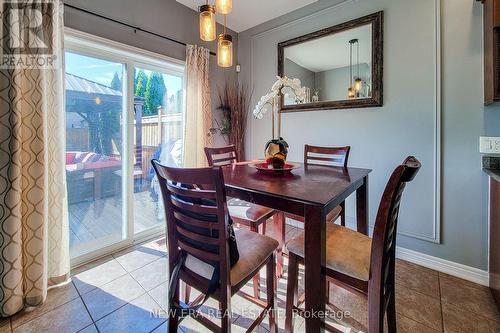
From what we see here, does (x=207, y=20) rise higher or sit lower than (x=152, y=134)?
higher

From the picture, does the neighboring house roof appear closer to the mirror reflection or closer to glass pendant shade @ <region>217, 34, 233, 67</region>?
glass pendant shade @ <region>217, 34, 233, 67</region>

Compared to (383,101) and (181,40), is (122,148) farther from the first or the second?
(383,101)

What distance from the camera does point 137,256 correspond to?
86.9 inches

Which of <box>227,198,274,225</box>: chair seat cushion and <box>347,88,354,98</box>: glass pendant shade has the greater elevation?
<box>347,88,354,98</box>: glass pendant shade

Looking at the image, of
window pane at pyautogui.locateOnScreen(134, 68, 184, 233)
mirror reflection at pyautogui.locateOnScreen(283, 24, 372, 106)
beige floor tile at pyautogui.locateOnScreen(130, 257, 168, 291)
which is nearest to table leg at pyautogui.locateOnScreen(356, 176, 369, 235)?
mirror reflection at pyautogui.locateOnScreen(283, 24, 372, 106)

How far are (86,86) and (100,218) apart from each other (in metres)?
1.24

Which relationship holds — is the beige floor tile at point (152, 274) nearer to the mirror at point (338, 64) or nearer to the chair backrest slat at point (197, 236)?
the chair backrest slat at point (197, 236)

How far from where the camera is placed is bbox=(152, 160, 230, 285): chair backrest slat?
879 millimetres

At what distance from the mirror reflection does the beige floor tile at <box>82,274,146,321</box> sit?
244 centimetres

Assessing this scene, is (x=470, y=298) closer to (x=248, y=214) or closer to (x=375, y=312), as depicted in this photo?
(x=375, y=312)

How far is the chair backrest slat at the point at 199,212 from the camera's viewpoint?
2.88 feet

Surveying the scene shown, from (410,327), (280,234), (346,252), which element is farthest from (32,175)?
(410,327)

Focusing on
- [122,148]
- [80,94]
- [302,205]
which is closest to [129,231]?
[122,148]

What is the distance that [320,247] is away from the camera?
36.9 inches
